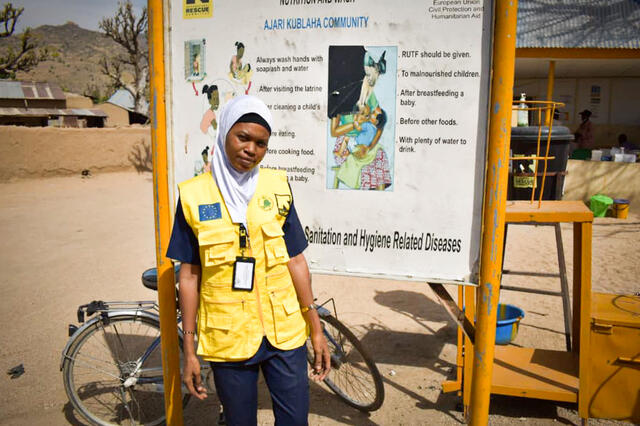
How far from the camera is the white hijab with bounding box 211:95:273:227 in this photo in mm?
1817

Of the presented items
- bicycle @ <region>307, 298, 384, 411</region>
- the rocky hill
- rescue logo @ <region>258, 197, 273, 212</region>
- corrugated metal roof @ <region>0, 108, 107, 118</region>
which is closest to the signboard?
rescue logo @ <region>258, 197, 273, 212</region>

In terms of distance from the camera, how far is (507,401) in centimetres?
326

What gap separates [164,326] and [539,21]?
13016 millimetres

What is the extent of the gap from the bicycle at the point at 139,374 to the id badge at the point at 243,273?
3.78ft

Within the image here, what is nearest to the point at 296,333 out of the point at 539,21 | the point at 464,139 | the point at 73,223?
the point at 464,139

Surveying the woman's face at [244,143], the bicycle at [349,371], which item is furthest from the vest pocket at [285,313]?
the bicycle at [349,371]

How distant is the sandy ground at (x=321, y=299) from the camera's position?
10.5 ft

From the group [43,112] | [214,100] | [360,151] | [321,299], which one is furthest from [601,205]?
[43,112]

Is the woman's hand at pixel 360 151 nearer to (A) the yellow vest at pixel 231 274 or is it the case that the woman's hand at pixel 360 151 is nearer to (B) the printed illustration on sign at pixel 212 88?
(A) the yellow vest at pixel 231 274

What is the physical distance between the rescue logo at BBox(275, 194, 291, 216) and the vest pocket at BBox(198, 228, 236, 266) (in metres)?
0.22

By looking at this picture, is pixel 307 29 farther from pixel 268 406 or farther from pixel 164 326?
pixel 268 406

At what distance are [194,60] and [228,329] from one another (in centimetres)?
132

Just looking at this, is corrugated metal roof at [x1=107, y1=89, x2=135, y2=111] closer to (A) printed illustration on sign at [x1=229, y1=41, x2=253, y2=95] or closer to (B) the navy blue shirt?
(A) printed illustration on sign at [x1=229, y1=41, x2=253, y2=95]

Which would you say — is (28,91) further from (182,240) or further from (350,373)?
(182,240)
